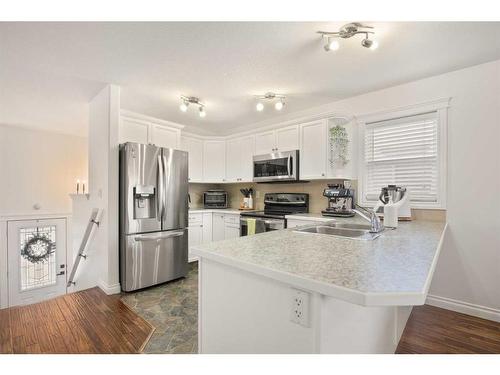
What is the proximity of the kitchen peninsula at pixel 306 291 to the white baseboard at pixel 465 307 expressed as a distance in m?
1.56

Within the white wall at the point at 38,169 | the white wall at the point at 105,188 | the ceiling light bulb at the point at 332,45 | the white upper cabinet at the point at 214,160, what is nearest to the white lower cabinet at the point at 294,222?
the white upper cabinet at the point at 214,160

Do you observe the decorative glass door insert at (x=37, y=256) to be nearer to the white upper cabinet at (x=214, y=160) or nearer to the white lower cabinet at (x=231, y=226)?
the white upper cabinet at (x=214, y=160)

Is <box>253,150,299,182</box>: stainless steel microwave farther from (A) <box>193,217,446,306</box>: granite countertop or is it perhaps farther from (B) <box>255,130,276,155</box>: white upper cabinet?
(A) <box>193,217,446,306</box>: granite countertop

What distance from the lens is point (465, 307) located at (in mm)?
2529

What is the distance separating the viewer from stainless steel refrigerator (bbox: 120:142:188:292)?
293 centimetres

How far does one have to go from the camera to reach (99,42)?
6.80 ft

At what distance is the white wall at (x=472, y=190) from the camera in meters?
2.40

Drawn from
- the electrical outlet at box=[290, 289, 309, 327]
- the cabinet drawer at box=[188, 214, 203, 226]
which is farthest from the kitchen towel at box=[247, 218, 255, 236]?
the electrical outlet at box=[290, 289, 309, 327]

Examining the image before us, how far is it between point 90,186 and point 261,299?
330 cm

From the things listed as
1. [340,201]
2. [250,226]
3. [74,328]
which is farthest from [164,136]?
[340,201]

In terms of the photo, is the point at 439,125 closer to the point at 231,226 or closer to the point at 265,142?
the point at 265,142

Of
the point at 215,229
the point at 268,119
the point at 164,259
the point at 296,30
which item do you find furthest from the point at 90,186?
the point at 296,30

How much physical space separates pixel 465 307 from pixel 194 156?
164 inches

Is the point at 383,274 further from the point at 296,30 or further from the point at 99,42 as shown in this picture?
the point at 99,42
